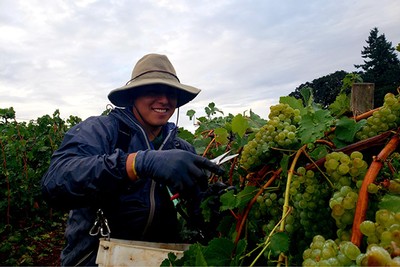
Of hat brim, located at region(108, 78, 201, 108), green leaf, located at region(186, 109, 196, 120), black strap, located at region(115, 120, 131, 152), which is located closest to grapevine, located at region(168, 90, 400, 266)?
black strap, located at region(115, 120, 131, 152)

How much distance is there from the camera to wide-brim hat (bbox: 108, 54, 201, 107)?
107 inches

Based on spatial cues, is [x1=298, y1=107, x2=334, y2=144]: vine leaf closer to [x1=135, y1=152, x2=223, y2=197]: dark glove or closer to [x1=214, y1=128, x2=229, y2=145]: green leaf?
[x1=135, y1=152, x2=223, y2=197]: dark glove

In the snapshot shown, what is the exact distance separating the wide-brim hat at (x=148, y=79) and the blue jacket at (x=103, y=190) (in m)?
0.31

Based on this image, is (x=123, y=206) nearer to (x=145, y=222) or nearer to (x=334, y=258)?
(x=145, y=222)

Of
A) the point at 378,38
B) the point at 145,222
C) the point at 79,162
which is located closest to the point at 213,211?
the point at 145,222

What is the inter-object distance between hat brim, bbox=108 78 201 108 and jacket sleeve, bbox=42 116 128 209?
695 millimetres

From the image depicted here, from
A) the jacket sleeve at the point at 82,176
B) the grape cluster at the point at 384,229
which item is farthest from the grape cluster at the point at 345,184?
the jacket sleeve at the point at 82,176

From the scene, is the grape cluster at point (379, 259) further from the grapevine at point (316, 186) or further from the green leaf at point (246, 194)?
the green leaf at point (246, 194)

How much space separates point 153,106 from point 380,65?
167ft

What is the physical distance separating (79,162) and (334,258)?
4.89 ft

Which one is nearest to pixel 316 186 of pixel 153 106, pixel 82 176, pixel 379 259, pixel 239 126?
pixel 379 259

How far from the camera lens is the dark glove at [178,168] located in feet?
5.62

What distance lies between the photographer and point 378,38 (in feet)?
169

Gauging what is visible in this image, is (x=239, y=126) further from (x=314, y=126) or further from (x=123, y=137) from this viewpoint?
(x=123, y=137)
